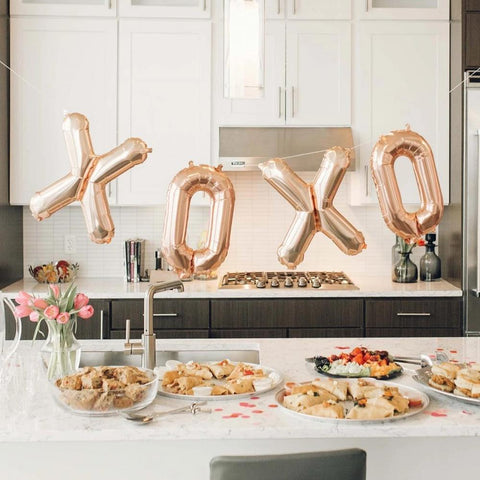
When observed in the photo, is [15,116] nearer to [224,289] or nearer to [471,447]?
[224,289]

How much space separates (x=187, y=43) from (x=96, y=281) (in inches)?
58.2

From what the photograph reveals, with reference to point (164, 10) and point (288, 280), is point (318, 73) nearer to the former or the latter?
point (164, 10)

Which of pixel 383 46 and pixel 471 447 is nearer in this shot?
pixel 471 447

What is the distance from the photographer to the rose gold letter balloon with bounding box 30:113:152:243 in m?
1.70

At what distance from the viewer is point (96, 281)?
4.21m

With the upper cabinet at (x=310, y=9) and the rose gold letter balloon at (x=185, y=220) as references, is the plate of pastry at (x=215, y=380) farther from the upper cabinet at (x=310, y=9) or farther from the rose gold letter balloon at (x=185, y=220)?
the upper cabinet at (x=310, y=9)

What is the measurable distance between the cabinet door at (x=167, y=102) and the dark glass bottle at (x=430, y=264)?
1421 millimetres

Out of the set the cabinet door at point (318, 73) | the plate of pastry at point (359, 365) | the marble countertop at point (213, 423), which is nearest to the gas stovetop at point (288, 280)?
the cabinet door at point (318, 73)

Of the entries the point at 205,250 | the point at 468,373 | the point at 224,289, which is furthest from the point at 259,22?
the point at 224,289

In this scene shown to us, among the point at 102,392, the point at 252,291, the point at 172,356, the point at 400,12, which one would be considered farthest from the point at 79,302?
the point at 400,12

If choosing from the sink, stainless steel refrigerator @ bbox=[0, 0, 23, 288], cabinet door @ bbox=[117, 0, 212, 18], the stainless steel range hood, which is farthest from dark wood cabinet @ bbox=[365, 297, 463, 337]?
stainless steel refrigerator @ bbox=[0, 0, 23, 288]

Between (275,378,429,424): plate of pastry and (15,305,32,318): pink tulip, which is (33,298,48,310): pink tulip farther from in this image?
(275,378,429,424): plate of pastry

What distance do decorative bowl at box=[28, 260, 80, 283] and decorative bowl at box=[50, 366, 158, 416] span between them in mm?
2384

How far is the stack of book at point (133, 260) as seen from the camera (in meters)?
4.09
